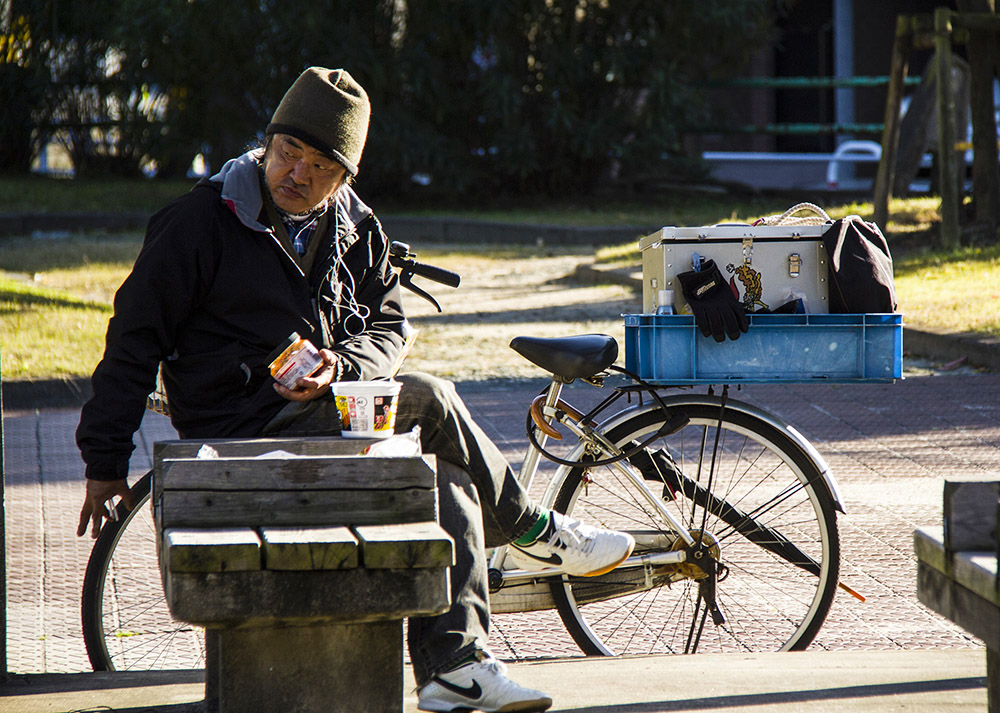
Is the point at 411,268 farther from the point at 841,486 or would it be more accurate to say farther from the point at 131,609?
the point at 841,486

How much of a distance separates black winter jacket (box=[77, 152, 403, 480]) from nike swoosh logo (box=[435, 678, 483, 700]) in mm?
791

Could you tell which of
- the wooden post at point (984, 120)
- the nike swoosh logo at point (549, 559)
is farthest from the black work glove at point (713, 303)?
the wooden post at point (984, 120)

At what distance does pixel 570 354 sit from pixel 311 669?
135cm

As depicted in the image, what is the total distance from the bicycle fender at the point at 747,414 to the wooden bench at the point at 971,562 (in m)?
1.18

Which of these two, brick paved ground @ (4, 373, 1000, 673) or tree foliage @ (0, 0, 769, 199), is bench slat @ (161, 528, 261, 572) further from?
tree foliage @ (0, 0, 769, 199)

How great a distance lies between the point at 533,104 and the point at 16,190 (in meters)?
8.11

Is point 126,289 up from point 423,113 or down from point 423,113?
down

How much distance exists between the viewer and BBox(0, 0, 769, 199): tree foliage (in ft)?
57.7

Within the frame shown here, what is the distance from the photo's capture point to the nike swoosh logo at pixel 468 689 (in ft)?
8.78

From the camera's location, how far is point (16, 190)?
1911 cm

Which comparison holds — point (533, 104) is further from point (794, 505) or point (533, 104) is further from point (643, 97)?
point (794, 505)

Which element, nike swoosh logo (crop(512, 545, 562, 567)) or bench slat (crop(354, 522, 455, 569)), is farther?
nike swoosh logo (crop(512, 545, 562, 567))

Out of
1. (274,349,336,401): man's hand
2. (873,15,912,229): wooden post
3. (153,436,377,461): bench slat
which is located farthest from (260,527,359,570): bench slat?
(873,15,912,229): wooden post

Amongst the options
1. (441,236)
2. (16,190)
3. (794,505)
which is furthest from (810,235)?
(16,190)
